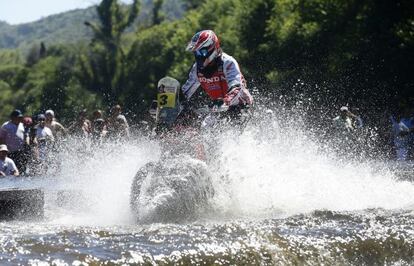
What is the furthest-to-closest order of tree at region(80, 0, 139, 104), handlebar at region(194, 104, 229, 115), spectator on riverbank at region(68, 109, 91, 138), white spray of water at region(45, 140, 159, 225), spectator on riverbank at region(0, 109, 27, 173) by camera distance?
tree at region(80, 0, 139, 104) → spectator on riverbank at region(68, 109, 91, 138) → spectator on riverbank at region(0, 109, 27, 173) → handlebar at region(194, 104, 229, 115) → white spray of water at region(45, 140, 159, 225)


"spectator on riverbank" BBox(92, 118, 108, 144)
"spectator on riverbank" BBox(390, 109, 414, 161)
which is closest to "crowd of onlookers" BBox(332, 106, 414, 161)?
"spectator on riverbank" BBox(390, 109, 414, 161)

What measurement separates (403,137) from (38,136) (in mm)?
8101

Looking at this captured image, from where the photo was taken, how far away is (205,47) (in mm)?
8906

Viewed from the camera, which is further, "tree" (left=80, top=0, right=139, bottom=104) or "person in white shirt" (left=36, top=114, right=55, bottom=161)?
"tree" (left=80, top=0, right=139, bottom=104)

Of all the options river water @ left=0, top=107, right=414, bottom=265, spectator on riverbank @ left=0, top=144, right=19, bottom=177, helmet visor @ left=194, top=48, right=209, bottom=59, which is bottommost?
river water @ left=0, top=107, right=414, bottom=265

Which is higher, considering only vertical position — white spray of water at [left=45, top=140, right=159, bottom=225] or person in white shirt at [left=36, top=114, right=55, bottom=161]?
person in white shirt at [left=36, top=114, right=55, bottom=161]

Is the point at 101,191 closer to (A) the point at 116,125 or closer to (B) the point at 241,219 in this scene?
(B) the point at 241,219

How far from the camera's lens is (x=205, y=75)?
368 inches

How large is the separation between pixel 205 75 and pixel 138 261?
491cm

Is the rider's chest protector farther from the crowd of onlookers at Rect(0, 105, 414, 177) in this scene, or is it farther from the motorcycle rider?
the crowd of onlookers at Rect(0, 105, 414, 177)

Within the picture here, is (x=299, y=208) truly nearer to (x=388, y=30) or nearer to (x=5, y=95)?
(x=388, y=30)

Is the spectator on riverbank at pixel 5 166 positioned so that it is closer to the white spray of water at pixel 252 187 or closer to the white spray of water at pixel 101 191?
the white spray of water at pixel 101 191

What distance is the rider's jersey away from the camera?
866 centimetres

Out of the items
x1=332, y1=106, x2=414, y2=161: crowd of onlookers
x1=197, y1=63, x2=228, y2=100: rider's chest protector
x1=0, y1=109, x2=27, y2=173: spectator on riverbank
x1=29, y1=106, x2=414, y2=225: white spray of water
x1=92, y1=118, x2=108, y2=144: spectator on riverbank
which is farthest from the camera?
x1=332, y1=106, x2=414, y2=161: crowd of onlookers
